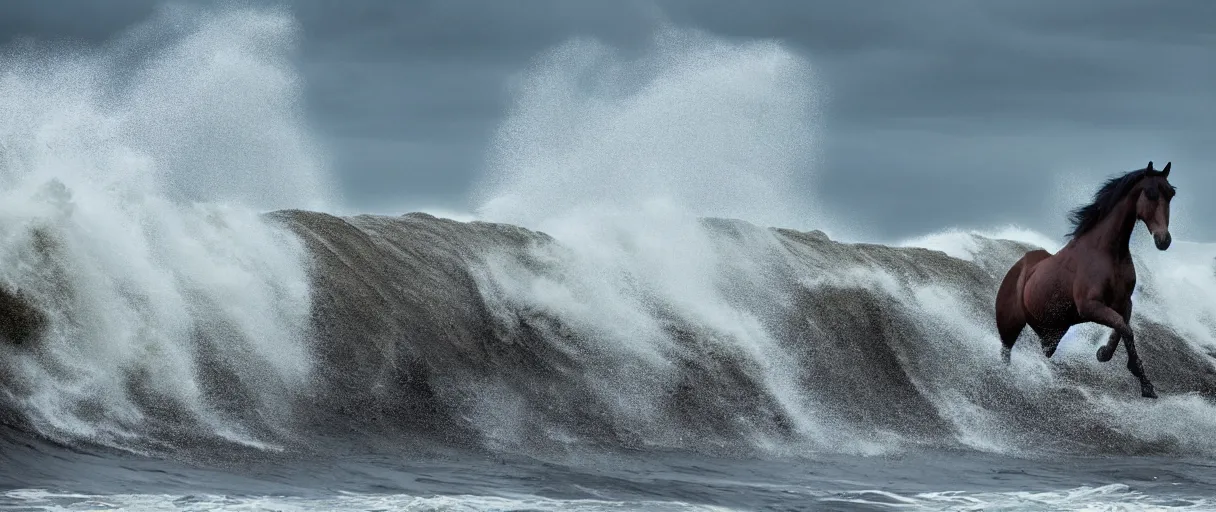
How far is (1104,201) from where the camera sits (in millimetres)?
9773

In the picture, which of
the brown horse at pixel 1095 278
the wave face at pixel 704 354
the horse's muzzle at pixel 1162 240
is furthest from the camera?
the wave face at pixel 704 354

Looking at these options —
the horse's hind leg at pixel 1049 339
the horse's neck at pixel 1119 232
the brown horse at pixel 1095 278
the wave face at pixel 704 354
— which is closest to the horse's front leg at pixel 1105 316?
the brown horse at pixel 1095 278

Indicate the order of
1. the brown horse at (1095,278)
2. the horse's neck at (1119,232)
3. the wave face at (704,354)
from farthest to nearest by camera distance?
1. the wave face at (704,354)
2. the horse's neck at (1119,232)
3. the brown horse at (1095,278)

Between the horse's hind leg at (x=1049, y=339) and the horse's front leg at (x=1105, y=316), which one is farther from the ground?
the horse's front leg at (x=1105, y=316)

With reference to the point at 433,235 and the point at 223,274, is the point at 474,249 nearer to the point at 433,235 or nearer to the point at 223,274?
the point at 433,235

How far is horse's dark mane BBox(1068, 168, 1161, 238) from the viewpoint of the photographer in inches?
378

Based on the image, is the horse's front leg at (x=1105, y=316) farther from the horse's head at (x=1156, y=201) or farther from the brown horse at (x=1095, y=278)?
the horse's head at (x=1156, y=201)

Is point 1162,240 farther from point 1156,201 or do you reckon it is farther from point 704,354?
point 704,354

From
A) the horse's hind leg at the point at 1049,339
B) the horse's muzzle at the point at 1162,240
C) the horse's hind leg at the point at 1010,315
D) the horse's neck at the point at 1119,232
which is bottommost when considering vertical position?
the horse's hind leg at the point at 1049,339

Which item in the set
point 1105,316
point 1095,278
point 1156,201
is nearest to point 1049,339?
point 1105,316

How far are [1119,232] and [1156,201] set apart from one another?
1.67 ft

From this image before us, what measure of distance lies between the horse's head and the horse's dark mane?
0.72ft

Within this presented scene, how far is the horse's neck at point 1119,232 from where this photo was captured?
9.40 metres

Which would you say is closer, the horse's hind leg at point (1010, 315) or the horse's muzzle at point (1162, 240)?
the horse's muzzle at point (1162, 240)
